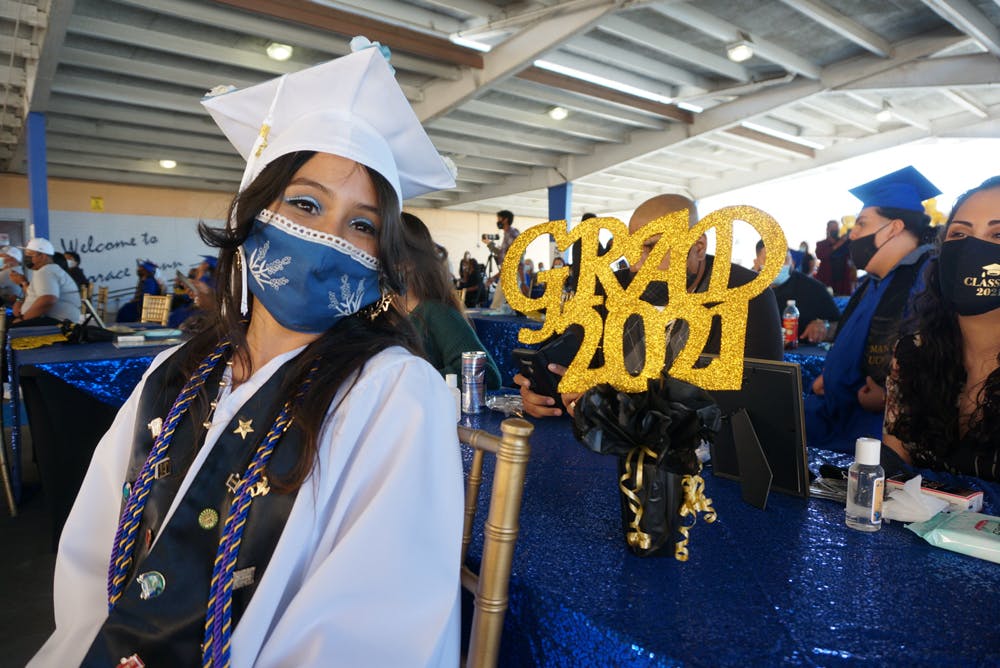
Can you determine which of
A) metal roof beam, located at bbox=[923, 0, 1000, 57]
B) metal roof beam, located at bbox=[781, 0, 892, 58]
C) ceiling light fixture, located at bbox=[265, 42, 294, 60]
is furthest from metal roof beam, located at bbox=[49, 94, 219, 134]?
metal roof beam, located at bbox=[923, 0, 1000, 57]

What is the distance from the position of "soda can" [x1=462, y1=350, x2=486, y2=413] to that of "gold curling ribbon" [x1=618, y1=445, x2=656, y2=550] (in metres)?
1.12

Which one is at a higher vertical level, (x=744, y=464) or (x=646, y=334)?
(x=646, y=334)

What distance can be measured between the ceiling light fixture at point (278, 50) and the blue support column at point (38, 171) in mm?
3728

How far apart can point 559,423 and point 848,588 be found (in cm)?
108

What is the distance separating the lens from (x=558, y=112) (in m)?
10.0

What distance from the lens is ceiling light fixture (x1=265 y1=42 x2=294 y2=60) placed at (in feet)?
23.1

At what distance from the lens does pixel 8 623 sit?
8.23 ft

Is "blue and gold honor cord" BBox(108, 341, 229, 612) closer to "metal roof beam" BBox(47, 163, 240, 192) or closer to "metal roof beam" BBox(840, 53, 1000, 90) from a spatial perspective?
"metal roof beam" BBox(840, 53, 1000, 90)

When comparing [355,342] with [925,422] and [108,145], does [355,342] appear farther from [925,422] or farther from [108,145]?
[108,145]

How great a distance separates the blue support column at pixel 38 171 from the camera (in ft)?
27.7

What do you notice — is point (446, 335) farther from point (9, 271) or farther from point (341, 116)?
point (9, 271)

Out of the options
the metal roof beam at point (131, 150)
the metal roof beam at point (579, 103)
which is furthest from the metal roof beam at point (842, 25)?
the metal roof beam at point (131, 150)

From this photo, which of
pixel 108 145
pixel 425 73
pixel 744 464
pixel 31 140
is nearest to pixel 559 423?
pixel 744 464

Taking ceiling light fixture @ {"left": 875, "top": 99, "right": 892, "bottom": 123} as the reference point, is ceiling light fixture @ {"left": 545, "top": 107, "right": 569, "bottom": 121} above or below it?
below
